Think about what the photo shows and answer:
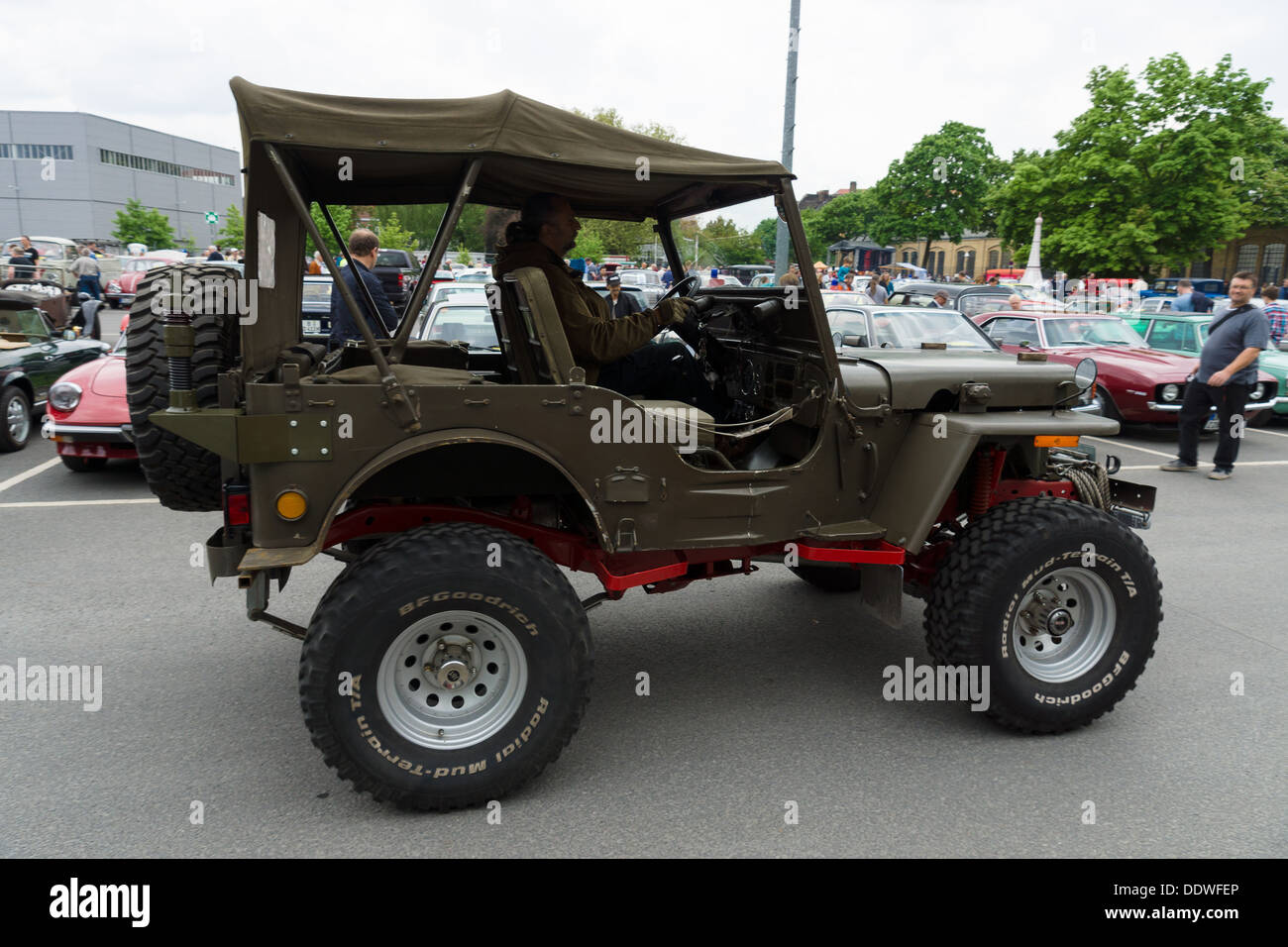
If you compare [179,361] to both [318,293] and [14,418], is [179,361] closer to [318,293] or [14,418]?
[14,418]

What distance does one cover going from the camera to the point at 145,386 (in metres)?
3.30

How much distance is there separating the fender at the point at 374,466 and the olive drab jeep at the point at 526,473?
1 cm

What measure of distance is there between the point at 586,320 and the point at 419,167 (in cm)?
86

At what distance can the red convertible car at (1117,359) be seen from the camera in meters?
11.1

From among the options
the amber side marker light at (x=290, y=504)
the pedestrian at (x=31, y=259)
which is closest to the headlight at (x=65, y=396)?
the amber side marker light at (x=290, y=504)

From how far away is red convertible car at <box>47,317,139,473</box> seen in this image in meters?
7.75

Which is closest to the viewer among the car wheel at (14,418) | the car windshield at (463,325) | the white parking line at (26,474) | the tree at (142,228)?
the white parking line at (26,474)

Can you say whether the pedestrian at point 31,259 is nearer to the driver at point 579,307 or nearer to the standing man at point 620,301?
the standing man at point 620,301

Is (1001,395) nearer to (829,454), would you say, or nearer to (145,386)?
(829,454)

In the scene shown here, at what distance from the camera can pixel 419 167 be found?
3.34 m

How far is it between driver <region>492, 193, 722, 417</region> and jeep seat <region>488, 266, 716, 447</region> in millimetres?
98

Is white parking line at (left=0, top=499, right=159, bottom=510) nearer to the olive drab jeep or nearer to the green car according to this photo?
the olive drab jeep

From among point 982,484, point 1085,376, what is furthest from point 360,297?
point 1085,376
